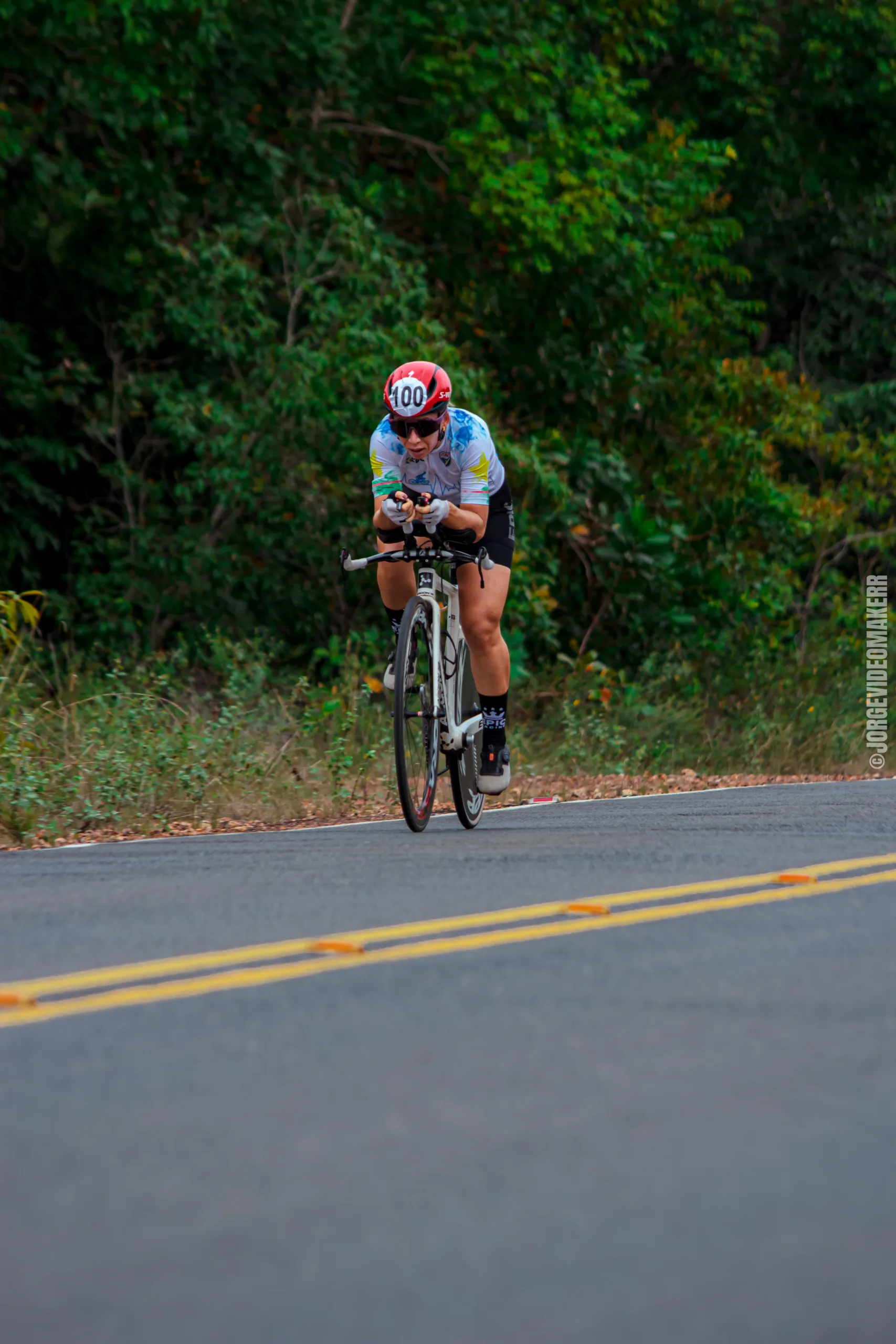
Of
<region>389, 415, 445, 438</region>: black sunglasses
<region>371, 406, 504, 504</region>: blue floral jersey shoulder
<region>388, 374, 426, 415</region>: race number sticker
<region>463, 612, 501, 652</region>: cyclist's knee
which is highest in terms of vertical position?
<region>388, 374, 426, 415</region>: race number sticker

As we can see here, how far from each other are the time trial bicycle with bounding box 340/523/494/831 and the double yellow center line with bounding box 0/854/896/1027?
2.14 meters

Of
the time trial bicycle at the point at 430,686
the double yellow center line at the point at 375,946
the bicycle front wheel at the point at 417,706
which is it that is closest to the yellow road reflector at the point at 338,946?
the double yellow center line at the point at 375,946

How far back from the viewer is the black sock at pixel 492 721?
1063 centimetres

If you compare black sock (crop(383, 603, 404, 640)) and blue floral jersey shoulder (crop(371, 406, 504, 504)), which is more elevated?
blue floral jersey shoulder (crop(371, 406, 504, 504))

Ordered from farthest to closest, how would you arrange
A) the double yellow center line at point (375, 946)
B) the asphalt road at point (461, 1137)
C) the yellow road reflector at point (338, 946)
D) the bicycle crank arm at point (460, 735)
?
the bicycle crank arm at point (460, 735) → the yellow road reflector at point (338, 946) → the double yellow center line at point (375, 946) → the asphalt road at point (461, 1137)

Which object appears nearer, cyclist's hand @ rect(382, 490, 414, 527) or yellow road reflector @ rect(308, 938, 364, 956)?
yellow road reflector @ rect(308, 938, 364, 956)

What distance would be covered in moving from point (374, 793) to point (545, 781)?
255cm

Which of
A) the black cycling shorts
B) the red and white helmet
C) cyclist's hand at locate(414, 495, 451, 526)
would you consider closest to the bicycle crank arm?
the black cycling shorts

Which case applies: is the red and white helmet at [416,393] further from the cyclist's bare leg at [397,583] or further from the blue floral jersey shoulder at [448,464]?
the cyclist's bare leg at [397,583]

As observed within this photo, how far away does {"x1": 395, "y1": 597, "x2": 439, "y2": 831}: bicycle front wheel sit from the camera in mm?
9820

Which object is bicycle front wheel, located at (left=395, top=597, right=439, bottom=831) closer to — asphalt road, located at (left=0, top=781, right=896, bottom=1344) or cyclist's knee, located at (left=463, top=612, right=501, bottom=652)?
cyclist's knee, located at (left=463, top=612, right=501, bottom=652)

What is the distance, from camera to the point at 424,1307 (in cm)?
322

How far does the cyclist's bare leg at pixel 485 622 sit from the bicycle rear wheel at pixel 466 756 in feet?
0.19

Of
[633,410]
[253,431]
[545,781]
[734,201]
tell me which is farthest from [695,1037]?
[734,201]
